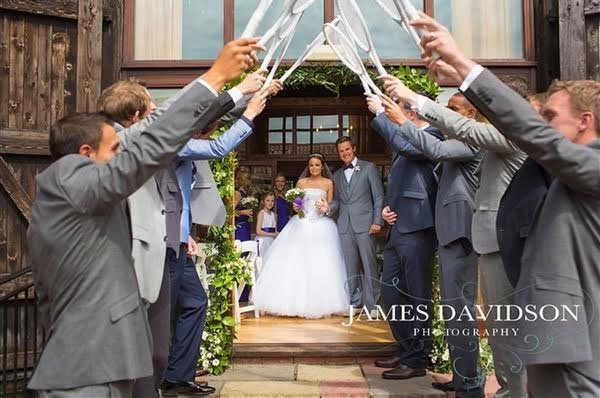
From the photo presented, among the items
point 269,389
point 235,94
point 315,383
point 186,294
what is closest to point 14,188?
point 186,294

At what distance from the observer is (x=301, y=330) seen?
569cm

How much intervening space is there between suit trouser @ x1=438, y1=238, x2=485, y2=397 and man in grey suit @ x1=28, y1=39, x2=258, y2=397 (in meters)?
2.20

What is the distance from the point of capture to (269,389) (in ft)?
13.3

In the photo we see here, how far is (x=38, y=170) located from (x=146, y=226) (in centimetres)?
261

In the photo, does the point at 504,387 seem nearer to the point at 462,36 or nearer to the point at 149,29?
the point at 462,36

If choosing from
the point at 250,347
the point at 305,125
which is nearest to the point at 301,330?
the point at 250,347

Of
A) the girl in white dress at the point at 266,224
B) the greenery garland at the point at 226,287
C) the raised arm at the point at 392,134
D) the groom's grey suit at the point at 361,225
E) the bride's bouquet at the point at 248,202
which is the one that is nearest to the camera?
the raised arm at the point at 392,134

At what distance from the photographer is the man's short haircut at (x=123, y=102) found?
2.81 meters

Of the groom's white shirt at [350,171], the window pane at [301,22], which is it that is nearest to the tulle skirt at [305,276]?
the groom's white shirt at [350,171]

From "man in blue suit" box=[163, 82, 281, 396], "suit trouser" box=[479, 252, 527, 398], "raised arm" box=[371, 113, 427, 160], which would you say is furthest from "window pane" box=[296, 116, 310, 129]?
"suit trouser" box=[479, 252, 527, 398]

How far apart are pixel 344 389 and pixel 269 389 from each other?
0.54m

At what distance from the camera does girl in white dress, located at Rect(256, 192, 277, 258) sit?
8.27 metres

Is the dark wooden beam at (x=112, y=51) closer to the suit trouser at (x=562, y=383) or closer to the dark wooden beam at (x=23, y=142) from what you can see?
the dark wooden beam at (x=23, y=142)

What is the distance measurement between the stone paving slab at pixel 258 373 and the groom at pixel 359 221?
6.75 ft
